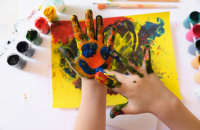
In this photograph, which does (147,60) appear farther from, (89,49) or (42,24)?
(42,24)

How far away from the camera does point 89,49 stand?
0.66 m

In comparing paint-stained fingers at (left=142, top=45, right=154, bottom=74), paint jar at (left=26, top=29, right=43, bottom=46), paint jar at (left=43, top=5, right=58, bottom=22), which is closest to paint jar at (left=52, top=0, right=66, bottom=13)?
paint jar at (left=43, top=5, right=58, bottom=22)

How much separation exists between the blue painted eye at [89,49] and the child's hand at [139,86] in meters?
0.15

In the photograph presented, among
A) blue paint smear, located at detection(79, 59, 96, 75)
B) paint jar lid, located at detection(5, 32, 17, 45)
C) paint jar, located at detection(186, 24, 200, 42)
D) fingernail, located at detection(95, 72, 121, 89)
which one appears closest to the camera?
fingernail, located at detection(95, 72, 121, 89)

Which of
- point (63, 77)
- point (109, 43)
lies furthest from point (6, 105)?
point (109, 43)

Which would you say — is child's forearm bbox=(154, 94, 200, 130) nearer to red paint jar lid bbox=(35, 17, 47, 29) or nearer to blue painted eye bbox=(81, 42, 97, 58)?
blue painted eye bbox=(81, 42, 97, 58)

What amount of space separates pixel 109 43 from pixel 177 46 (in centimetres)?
47

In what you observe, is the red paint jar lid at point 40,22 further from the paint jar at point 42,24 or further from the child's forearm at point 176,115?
the child's forearm at point 176,115

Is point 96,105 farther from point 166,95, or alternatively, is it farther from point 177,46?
point 177,46

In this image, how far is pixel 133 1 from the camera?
90cm

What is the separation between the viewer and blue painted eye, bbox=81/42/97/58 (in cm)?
65

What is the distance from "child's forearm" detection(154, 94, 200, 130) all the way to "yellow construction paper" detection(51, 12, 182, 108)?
20 centimetres

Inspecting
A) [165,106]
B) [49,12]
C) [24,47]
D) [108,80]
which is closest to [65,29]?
[49,12]

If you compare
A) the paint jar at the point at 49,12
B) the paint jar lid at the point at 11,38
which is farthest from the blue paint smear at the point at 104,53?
the paint jar lid at the point at 11,38
